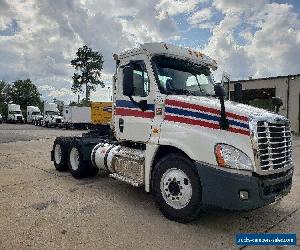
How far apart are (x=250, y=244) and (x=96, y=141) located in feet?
16.5

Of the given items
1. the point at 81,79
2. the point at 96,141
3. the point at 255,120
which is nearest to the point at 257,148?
the point at 255,120

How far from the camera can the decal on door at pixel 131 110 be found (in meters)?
6.43

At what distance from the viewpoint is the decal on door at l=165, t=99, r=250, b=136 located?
5.13 metres

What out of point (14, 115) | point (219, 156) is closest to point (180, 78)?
point (219, 156)

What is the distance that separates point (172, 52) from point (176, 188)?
2.70m

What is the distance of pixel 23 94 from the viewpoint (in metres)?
106

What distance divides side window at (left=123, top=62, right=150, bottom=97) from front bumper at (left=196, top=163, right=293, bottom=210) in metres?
1.99

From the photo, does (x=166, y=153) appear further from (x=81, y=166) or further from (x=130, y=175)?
(x=81, y=166)

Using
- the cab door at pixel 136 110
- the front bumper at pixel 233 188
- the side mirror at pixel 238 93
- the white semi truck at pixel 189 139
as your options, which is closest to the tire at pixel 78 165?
the white semi truck at pixel 189 139

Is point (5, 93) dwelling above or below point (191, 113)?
above

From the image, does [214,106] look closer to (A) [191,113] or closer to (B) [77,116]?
(A) [191,113]

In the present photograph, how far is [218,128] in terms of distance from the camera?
5.28 m

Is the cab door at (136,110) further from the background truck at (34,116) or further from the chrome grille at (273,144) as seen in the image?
the background truck at (34,116)

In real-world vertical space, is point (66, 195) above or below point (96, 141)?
below
